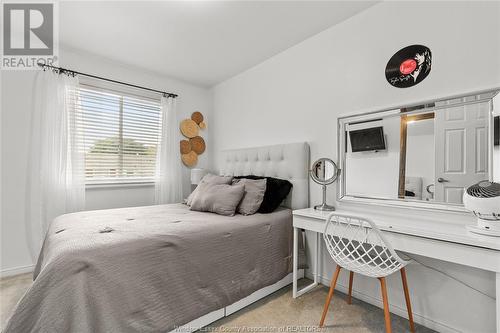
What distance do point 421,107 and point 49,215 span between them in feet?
11.9

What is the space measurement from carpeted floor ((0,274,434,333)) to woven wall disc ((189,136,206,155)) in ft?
7.94

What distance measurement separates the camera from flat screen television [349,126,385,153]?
1.99 m

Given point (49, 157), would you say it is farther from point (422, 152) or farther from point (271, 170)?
point (422, 152)

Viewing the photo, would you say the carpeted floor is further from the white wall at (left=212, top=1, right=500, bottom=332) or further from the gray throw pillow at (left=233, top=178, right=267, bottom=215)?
the gray throw pillow at (left=233, top=178, right=267, bottom=215)

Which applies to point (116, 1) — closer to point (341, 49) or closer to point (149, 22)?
point (149, 22)

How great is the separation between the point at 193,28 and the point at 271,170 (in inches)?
64.9

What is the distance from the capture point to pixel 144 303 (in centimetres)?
136

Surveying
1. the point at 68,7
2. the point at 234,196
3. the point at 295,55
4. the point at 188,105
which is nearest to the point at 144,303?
the point at 234,196

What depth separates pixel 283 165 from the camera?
2619mm

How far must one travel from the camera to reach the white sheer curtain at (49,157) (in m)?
2.55

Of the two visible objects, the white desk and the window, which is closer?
the white desk

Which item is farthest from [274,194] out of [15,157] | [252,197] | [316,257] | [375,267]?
[15,157]

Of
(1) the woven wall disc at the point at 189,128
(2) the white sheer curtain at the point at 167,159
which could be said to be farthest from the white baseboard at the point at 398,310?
(1) the woven wall disc at the point at 189,128

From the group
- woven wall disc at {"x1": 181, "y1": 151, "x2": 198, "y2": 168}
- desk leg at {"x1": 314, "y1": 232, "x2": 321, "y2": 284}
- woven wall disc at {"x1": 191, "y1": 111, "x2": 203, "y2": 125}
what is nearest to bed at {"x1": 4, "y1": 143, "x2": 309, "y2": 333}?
desk leg at {"x1": 314, "y1": 232, "x2": 321, "y2": 284}
